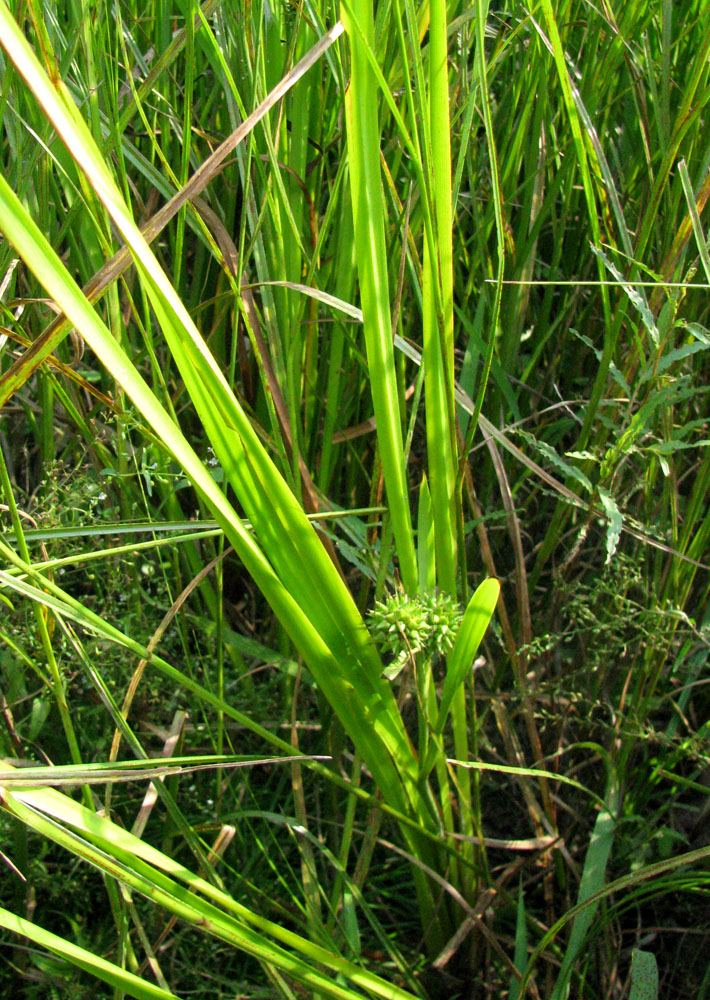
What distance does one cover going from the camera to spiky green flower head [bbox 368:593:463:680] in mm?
541

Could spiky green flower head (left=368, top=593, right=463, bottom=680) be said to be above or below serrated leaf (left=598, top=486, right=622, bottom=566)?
above

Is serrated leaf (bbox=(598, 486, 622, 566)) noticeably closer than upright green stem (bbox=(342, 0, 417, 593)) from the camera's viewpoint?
No

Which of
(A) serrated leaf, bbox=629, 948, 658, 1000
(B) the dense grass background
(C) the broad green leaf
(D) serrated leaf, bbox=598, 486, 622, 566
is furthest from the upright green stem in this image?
(A) serrated leaf, bbox=629, 948, 658, 1000

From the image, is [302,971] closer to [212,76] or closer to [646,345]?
[646,345]

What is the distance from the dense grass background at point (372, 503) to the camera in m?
0.57

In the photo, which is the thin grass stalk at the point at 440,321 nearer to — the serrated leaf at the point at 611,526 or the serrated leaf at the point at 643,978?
the serrated leaf at the point at 611,526

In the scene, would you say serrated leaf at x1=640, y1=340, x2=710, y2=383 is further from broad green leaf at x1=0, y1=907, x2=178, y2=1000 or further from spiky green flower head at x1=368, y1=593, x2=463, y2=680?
broad green leaf at x1=0, y1=907, x2=178, y2=1000

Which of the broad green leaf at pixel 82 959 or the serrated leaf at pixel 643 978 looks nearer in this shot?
the broad green leaf at pixel 82 959

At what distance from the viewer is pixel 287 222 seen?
2.41ft

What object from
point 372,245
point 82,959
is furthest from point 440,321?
point 82,959

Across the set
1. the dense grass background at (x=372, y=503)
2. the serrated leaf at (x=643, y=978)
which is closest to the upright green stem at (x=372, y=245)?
the dense grass background at (x=372, y=503)

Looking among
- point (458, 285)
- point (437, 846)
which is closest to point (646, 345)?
point (458, 285)

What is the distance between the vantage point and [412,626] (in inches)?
21.4

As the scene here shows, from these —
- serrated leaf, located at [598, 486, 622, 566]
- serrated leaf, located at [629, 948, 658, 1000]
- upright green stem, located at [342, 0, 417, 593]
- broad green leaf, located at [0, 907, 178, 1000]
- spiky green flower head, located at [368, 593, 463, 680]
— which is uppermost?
upright green stem, located at [342, 0, 417, 593]
